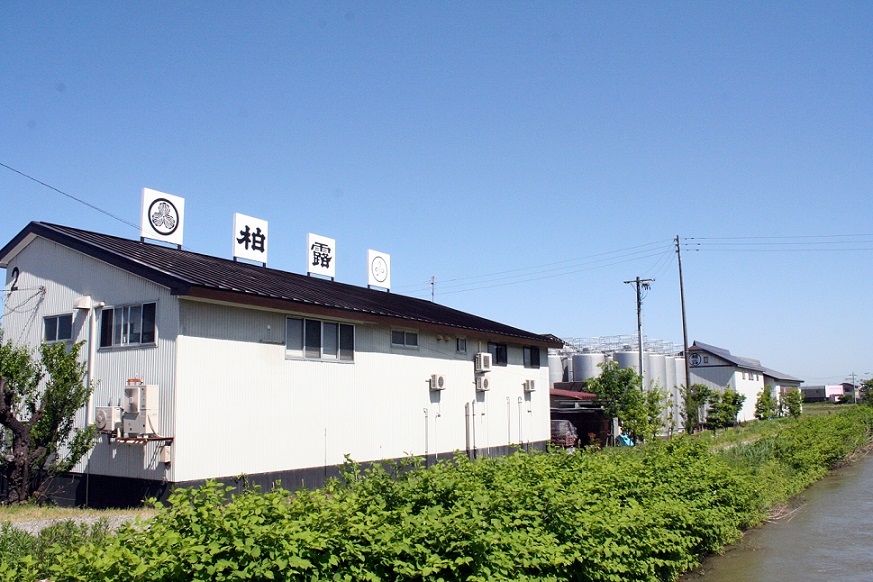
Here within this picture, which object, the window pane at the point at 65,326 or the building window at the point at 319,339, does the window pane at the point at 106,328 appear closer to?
the window pane at the point at 65,326

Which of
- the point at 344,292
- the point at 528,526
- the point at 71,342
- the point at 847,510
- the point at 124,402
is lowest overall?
the point at 847,510

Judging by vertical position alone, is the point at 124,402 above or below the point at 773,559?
above

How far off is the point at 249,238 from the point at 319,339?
5.83m

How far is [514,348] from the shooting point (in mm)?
24438

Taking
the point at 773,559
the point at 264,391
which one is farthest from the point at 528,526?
the point at 264,391

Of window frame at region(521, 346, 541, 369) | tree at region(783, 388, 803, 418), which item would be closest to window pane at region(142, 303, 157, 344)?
window frame at region(521, 346, 541, 369)

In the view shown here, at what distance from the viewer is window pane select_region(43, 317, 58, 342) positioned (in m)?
16.0

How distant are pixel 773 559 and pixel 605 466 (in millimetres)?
3876

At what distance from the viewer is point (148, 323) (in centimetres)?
1391

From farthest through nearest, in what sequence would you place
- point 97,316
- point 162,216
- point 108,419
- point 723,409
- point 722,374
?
point 722,374 < point 723,409 < point 162,216 < point 97,316 < point 108,419

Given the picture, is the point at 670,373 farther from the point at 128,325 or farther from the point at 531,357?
the point at 128,325

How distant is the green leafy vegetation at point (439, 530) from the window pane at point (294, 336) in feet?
26.3

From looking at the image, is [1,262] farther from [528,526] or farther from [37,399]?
[528,526]

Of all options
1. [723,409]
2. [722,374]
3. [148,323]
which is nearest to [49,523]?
[148,323]
